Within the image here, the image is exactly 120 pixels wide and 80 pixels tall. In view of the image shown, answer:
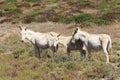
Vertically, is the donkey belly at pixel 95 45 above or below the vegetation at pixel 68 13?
above

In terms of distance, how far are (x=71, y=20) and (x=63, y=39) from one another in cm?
1828

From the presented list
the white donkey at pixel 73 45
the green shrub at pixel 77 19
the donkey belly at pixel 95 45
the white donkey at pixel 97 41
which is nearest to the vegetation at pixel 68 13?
the green shrub at pixel 77 19

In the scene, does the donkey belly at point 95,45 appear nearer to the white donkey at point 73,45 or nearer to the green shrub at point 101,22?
the white donkey at point 73,45

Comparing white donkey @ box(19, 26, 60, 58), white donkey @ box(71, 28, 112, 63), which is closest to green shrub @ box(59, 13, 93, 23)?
white donkey @ box(19, 26, 60, 58)

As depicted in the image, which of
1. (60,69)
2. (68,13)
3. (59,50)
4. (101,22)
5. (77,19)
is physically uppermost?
(60,69)

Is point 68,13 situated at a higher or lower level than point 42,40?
lower

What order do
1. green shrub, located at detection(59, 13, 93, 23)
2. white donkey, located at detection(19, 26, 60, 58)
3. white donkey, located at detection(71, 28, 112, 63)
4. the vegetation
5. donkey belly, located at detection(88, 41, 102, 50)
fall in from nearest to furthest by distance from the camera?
white donkey, located at detection(71, 28, 112, 63) < donkey belly, located at detection(88, 41, 102, 50) < white donkey, located at detection(19, 26, 60, 58) < the vegetation < green shrub, located at detection(59, 13, 93, 23)

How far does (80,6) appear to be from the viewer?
44312 mm

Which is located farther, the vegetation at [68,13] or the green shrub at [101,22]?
the vegetation at [68,13]

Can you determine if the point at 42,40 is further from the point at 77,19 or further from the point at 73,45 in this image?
the point at 77,19

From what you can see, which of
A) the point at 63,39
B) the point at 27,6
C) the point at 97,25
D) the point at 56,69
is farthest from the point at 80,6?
the point at 56,69

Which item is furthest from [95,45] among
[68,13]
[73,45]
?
[68,13]

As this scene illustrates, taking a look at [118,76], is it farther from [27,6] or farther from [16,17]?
[27,6]

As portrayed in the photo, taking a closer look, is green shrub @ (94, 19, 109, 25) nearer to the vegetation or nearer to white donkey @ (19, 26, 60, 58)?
the vegetation
